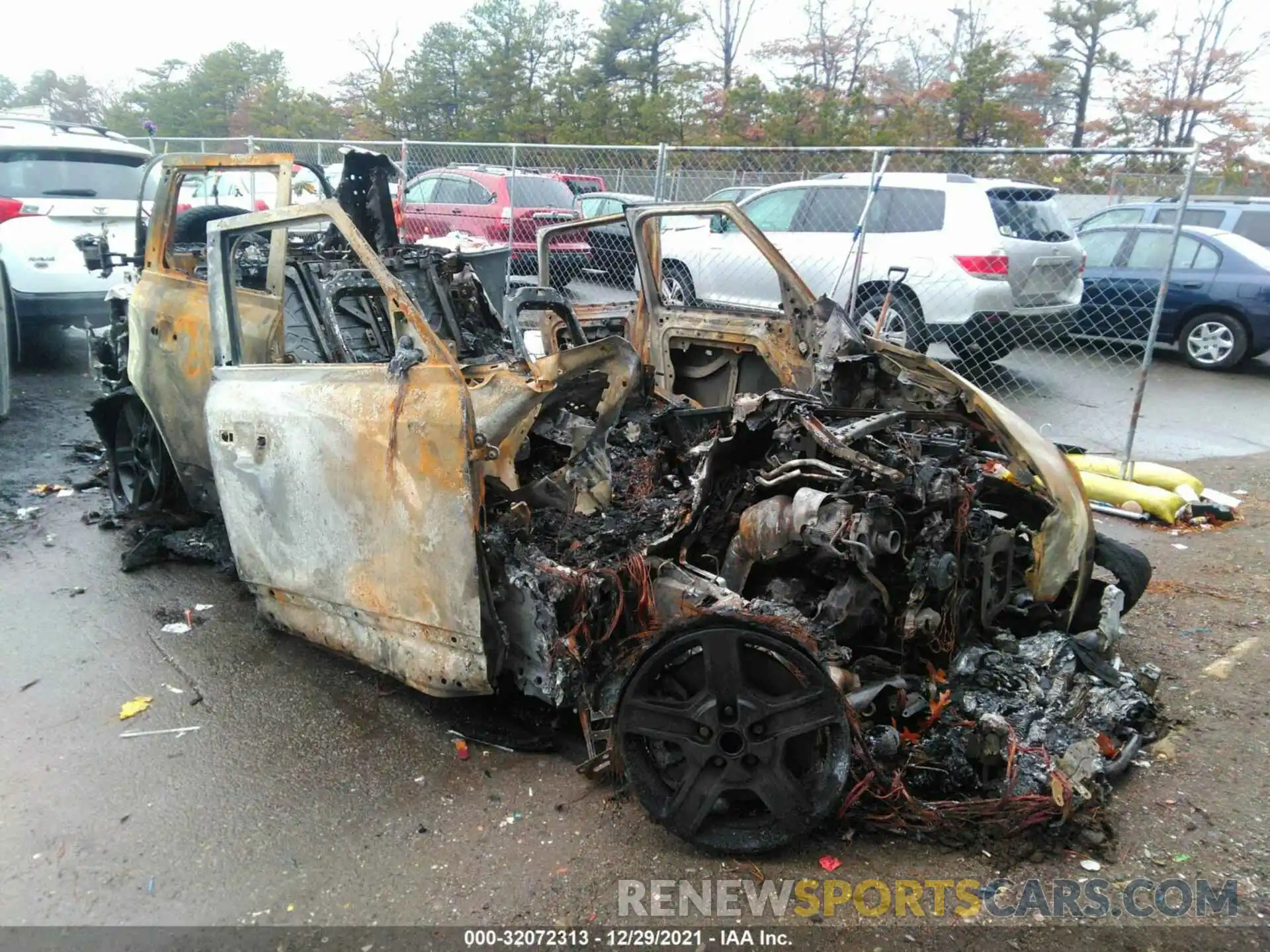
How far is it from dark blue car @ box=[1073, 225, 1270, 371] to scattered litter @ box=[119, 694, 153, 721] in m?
9.47

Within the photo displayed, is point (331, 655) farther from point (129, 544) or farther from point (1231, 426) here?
point (1231, 426)

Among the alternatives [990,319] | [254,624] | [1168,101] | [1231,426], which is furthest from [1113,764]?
[1168,101]

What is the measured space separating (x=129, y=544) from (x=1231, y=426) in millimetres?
9174

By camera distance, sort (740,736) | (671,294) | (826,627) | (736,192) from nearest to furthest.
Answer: (740,736), (826,627), (671,294), (736,192)

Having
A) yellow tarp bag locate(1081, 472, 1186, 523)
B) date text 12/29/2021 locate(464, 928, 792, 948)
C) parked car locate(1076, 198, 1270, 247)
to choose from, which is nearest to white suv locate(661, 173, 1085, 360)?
yellow tarp bag locate(1081, 472, 1186, 523)

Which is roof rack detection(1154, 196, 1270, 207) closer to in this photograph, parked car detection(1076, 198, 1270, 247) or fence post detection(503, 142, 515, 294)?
parked car detection(1076, 198, 1270, 247)

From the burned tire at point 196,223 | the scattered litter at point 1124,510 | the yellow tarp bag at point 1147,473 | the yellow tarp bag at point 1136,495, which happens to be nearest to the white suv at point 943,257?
the yellow tarp bag at point 1147,473

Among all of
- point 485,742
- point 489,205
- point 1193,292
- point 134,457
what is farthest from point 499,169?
point 485,742

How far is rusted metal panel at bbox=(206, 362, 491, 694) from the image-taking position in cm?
281

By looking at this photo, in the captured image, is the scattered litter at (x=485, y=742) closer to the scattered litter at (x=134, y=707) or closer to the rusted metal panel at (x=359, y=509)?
the rusted metal panel at (x=359, y=509)

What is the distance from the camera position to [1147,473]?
5.86 metres

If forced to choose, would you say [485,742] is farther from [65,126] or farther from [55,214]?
[65,126]

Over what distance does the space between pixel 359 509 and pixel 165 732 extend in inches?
45.5

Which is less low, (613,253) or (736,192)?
(736,192)
